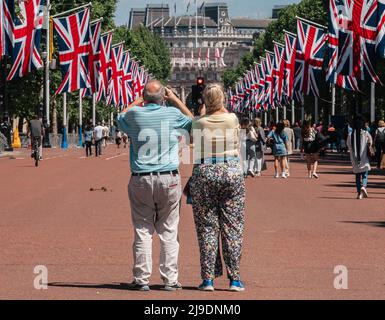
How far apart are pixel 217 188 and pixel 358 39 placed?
102 ft

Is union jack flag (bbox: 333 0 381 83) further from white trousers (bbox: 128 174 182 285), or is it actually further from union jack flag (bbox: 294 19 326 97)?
white trousers (bbox: 128 174 182 285)

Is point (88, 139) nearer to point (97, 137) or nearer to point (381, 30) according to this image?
point (97, 137)

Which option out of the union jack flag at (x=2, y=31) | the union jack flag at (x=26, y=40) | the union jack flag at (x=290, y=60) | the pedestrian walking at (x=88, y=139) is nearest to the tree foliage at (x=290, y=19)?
the union jack flag at (x=290, y=60)

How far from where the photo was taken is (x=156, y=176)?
1138 cm

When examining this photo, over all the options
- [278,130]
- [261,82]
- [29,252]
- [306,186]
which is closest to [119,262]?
[29,252]

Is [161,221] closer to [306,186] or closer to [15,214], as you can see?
[15,214]

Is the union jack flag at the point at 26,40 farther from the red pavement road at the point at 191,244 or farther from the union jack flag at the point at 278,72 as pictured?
the union jack flag at the point at 278,72

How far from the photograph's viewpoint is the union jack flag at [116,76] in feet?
246

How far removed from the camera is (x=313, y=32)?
57.2 meters

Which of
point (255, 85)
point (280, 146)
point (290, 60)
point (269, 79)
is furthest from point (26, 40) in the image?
point (255, 85)

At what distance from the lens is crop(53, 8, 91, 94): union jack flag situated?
52.8 meters

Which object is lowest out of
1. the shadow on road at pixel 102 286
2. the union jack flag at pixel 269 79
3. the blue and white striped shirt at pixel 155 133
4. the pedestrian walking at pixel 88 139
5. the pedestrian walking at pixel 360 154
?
the pedestrian walking at pixel 88 139

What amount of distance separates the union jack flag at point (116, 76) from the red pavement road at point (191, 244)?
46483 mm
